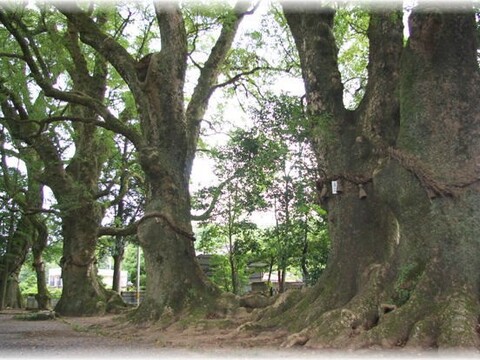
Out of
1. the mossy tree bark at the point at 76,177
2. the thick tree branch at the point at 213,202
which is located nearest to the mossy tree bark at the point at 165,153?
the thick tree branch at the point at 213,202

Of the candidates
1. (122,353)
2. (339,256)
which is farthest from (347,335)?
(122,353)

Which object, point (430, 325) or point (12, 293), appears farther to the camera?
point (12, 293)

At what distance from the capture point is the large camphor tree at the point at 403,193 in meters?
5.76

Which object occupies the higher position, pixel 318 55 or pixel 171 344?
pixel 318 55

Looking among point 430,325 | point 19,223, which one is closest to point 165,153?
point 430,325

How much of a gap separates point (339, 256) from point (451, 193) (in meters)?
2.26

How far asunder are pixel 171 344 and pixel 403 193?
393 centimetres

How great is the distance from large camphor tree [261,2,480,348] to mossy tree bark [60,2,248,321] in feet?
8.01

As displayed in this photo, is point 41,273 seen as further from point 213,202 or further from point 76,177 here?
point 213,202

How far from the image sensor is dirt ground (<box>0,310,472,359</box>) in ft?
18.8

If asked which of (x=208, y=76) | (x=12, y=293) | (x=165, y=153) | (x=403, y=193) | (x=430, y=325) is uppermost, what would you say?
(x=208, y=76)

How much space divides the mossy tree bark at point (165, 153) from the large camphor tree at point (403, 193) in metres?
2.44

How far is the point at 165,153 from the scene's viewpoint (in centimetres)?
1101

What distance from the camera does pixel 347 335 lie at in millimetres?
6031
